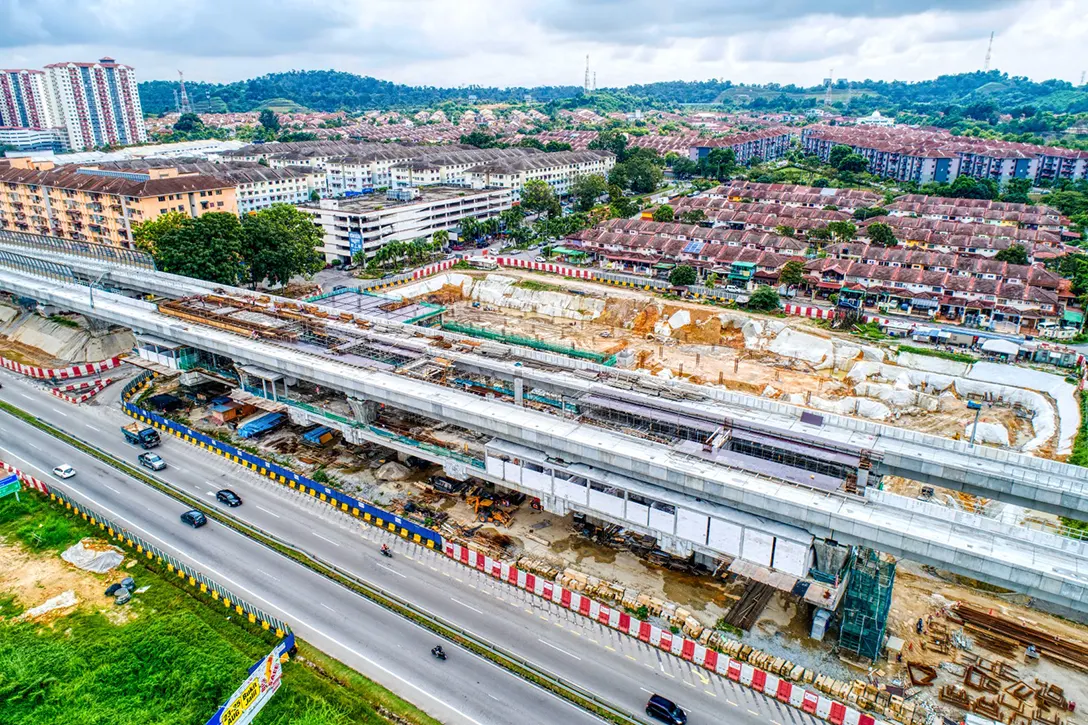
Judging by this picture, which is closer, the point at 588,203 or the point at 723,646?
the point at 723,646

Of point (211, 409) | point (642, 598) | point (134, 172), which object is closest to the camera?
point (642, 598)

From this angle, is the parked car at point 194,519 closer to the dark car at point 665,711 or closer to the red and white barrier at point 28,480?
the red and white barrier at point 28,480

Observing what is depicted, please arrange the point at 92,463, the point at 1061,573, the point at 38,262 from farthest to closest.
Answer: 1. the point at 38,262
2. the point at 92,463
3. the point at 1061,573

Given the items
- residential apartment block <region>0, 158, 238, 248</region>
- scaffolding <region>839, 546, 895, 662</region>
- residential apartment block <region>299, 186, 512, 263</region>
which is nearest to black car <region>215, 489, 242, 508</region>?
scaffolding <region>839, 546, 895, 662</region>

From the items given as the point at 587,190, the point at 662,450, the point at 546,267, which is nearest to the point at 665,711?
the point at 662,450

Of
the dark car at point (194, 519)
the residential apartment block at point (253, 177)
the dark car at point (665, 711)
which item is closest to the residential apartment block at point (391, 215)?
the residential apartment block at point (253, 177)

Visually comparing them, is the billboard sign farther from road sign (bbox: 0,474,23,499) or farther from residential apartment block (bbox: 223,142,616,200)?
road sign (bbox: 0,474,23,499)

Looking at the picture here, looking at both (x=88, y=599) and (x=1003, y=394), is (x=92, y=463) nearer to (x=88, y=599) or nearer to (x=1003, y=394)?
(x=88, y=599)

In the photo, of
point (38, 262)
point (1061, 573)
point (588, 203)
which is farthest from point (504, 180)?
point (1061, 573)

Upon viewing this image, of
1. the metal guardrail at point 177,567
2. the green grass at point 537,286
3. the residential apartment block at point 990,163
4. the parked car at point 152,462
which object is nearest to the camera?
the metal guardrail at point 177,567
